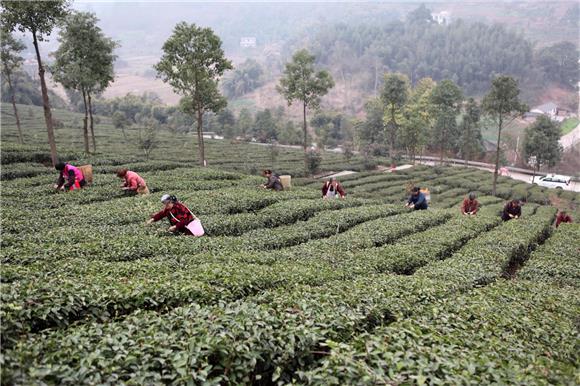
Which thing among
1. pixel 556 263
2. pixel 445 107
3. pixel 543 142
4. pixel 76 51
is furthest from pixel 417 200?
pixel 445 107

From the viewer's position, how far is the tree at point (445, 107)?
2514 inches

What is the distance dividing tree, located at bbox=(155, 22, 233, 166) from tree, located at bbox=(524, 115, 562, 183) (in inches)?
1971

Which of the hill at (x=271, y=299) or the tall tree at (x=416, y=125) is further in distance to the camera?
the tall tree at (x=416, y=125)

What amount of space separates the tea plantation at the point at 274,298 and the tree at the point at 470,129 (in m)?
55.9

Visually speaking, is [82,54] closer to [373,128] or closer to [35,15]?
[35,15]

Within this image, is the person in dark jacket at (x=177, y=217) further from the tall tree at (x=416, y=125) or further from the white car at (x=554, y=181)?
the white car at (x=554, y=181)

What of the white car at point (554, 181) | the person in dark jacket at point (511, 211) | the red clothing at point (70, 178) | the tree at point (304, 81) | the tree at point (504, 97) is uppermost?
the tree at point (304, 81)

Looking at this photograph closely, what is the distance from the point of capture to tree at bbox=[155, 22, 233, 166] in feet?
99.0

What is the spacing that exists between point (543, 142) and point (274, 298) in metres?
65.6

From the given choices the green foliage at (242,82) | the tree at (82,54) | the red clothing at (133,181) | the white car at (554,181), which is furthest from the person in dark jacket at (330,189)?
the green foliage at (242,82)

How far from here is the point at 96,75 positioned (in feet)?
93.1

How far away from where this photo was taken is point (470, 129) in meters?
69.3

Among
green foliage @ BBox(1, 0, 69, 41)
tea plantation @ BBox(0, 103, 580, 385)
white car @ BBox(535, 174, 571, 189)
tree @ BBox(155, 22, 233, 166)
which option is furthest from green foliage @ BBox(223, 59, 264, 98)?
tea plantation @ BBox(0, 103, 580, 385)

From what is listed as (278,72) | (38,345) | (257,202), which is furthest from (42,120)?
(278,72)
